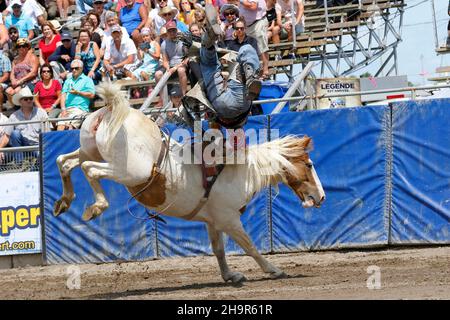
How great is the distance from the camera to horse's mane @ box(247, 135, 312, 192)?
11.2 m

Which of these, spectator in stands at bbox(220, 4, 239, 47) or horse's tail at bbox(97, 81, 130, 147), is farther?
spectator in stands at bbox(220, 4, 239, 47)

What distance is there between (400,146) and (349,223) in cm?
141

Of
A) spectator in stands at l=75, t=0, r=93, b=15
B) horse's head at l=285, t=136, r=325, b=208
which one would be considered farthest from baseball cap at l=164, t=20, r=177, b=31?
horse's head at l=285, t=136, r=325, b=208

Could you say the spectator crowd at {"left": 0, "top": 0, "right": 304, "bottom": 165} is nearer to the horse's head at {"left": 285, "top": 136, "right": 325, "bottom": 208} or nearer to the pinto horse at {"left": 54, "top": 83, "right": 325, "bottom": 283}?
the horse's head at {"left": 285, "top": 136, "right": 325, "bottom": 208}

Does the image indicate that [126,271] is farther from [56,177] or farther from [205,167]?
[205,167]

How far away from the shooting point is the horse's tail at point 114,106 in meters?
10.2

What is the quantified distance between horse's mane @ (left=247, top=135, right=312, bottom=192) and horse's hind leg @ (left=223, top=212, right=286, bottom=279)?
47 centimetres

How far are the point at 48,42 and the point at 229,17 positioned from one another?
583 centimetres

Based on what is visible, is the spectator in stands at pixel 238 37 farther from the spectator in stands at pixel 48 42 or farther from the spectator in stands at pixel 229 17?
the spectator in stands at pixel 48 42

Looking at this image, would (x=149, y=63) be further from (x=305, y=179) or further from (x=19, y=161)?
(x=305, y=179)

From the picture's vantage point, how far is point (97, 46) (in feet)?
59.0

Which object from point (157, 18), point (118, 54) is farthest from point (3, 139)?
point (157, 18)

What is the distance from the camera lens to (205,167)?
35.4 ft

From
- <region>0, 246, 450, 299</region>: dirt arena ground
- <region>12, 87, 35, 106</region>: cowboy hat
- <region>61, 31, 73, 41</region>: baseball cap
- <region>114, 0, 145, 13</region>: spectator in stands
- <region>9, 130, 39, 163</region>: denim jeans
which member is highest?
<region>114, 0, 145, 13</region>: spectator in stands
